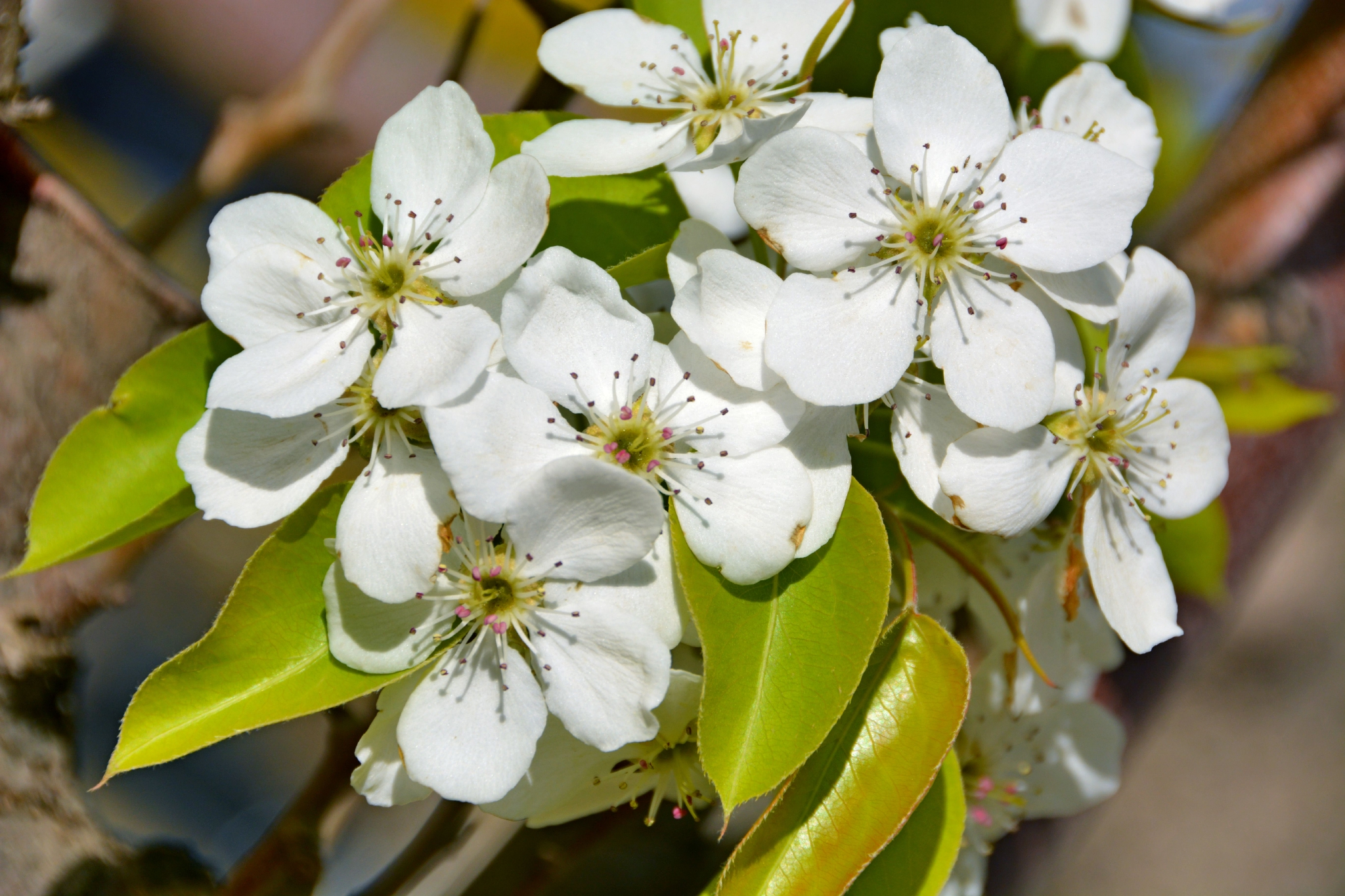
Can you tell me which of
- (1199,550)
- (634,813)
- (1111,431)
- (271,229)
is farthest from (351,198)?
(1199,550)

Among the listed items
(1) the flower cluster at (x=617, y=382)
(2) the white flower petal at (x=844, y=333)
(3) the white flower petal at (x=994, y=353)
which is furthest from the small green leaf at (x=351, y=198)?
(3) the white flower petal at (x=994, y=353)

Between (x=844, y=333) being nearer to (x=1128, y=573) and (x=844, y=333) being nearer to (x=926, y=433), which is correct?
(x=926, y=433)

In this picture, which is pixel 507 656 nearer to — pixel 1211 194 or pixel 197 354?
pixel 197 354

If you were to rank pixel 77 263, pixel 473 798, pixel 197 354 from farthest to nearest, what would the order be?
pixel 77 263, pixel 197 354, pixel 473 798

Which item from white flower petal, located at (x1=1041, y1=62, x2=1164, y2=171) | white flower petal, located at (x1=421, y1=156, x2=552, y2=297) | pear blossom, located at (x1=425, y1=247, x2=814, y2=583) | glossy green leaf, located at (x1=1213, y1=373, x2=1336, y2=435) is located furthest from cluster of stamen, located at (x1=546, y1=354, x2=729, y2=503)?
glossy green leaf, located at (x1=1213, y1=373, x2=1336, y2=435)

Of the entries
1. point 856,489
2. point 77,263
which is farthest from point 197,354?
point 856,489

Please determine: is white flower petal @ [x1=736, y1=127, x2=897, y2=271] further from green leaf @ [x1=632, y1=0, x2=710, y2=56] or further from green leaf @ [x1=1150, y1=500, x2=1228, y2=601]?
green leaf @ [x1=1150, y1=500, x2=1228, y2=601]

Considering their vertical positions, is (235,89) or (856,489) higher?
(856,489)
